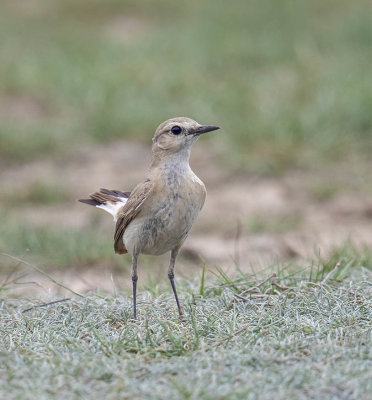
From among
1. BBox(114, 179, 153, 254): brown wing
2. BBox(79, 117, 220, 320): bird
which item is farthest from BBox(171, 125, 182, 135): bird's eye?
BBox(114, 179, 153, 254): brown wing

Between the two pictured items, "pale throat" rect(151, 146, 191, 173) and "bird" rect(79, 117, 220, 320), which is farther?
"pale throat" rect(151, 146, 191, 173)

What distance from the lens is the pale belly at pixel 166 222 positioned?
461 cm

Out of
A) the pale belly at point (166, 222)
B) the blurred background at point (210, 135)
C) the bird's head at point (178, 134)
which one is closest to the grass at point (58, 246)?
the blurred background at point (210, 135)

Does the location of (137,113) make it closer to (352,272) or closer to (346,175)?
(346,175)

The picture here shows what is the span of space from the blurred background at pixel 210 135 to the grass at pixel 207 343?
929 millimetres

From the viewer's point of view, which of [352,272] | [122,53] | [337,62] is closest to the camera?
[352,272]

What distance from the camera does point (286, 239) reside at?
7.41 meters

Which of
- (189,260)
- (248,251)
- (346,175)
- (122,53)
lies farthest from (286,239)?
(122,53)

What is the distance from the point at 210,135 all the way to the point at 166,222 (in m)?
4.96

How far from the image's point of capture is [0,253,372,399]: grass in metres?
3.46

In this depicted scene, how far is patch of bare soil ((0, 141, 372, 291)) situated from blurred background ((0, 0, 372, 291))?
0.06ft

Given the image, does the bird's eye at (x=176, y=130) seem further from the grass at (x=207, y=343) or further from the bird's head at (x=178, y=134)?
the grass at (x=207, y=343)

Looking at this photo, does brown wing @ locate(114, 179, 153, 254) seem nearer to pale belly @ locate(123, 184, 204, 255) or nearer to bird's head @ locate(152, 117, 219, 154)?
pale belly @ locate(123, 184, 204, 255)

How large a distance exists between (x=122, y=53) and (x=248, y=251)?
5.62m
